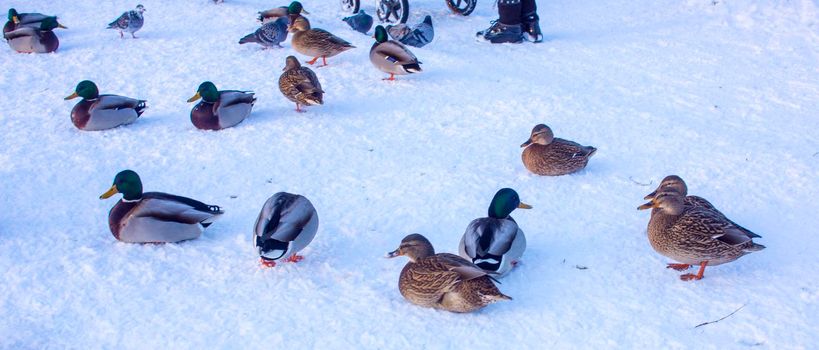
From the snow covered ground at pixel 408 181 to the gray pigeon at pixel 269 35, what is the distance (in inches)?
5.3

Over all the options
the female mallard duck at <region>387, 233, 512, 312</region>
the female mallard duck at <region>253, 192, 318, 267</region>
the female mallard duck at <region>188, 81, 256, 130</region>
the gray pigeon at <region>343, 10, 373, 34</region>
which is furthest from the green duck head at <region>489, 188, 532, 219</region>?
the gray pigeon at <region>343, 10, 373, 34</region>

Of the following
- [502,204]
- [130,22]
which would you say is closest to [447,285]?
[502,204]

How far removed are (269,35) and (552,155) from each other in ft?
15.0

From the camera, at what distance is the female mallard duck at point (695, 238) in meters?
4.18

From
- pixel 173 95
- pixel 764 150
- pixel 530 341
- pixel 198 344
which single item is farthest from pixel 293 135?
pixel 764 150

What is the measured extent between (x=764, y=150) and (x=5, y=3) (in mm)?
10949

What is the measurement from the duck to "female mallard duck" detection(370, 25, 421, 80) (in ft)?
13.3

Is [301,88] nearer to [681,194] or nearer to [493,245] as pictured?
[493,245]

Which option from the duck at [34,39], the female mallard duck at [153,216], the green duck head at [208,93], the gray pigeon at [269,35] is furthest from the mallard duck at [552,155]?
the duck at [34,39]

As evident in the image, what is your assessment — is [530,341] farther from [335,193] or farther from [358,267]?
[335,193]

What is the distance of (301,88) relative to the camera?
272 inches

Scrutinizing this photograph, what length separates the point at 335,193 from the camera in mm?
5461

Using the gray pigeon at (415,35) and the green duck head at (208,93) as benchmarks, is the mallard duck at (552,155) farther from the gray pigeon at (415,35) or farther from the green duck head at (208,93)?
the gray pigeon at (415,35)

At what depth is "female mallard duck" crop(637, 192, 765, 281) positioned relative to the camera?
418cm
